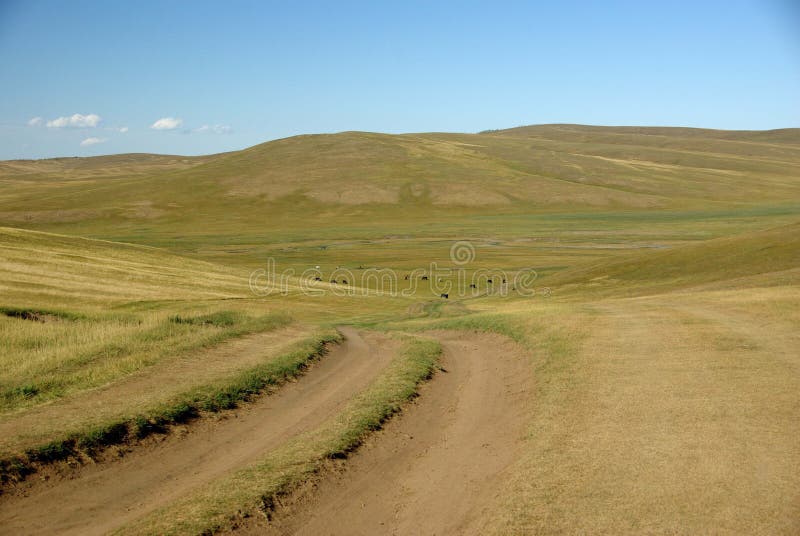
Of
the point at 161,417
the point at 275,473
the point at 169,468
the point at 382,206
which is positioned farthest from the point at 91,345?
the point at 382,206

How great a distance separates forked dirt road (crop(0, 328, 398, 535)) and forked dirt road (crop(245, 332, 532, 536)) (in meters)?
1.98

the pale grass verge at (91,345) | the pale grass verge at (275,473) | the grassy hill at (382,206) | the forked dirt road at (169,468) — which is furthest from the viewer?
the grassy hill at (382,206)

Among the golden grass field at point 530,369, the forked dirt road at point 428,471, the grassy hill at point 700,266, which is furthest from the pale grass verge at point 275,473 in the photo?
the grassy hill at point 700,266

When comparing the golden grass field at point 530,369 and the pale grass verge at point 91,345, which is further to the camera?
the pale grass verge at point 91,345

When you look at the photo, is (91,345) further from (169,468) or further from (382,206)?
(382,206)

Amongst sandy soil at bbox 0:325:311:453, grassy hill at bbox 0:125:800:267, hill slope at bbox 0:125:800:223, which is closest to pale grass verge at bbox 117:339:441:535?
sandy soil at bbox 0:325:311:453

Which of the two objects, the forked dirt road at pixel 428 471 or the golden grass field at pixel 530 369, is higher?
the golden grass field at pixel 530 369

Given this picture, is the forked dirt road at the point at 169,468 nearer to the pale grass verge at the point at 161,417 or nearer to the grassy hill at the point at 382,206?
the pale grass verge at the point at 161,417

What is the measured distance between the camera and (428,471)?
40.5ft

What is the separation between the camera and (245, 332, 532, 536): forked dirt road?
33.6ft

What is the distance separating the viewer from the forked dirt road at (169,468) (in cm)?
1044

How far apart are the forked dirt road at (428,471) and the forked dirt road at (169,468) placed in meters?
1.98

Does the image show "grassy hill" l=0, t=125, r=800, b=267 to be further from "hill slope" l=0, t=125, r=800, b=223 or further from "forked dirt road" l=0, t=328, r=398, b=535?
"forked dirt road" l=0, t=328, r=398, b=535

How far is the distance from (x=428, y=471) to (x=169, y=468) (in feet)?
15.2
